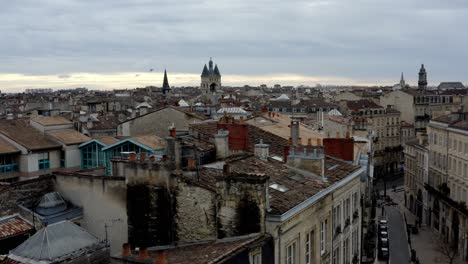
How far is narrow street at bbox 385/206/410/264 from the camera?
48.9 meters

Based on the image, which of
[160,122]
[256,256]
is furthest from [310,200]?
[160,122]

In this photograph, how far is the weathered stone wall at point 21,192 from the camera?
77.8 ft

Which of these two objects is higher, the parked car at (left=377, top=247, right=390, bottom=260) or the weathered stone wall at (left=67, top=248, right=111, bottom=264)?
the weathered stone wall at (left=67, top=248, right=111, bottom=264)

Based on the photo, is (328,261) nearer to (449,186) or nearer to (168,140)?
(168,140)

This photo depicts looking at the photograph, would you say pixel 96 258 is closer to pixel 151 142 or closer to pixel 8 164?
pixel 151 142

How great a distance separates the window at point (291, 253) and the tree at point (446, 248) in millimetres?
31250

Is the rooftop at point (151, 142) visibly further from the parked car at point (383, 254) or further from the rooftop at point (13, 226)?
the parked car at point (383, 254)

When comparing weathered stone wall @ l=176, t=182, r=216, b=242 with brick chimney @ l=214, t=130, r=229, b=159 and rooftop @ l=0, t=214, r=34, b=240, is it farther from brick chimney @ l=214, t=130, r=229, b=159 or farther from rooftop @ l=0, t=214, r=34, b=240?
rooftop @ l=0, t=214, r=34, b=240

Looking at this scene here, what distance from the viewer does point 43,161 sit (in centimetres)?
3909

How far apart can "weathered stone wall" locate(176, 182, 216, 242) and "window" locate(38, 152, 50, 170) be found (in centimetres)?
2262

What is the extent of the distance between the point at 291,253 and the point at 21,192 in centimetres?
1234

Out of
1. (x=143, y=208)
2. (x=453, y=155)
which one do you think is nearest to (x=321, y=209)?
(x=143, y=208)

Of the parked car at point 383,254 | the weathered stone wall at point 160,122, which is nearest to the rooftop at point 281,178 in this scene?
the weathered stone wall at point 160,122

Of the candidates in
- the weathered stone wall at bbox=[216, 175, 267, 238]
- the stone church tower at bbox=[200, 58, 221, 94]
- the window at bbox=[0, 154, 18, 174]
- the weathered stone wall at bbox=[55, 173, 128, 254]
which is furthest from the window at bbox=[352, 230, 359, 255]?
the stone church tower at bbox=[200, 58, 221, 94]
